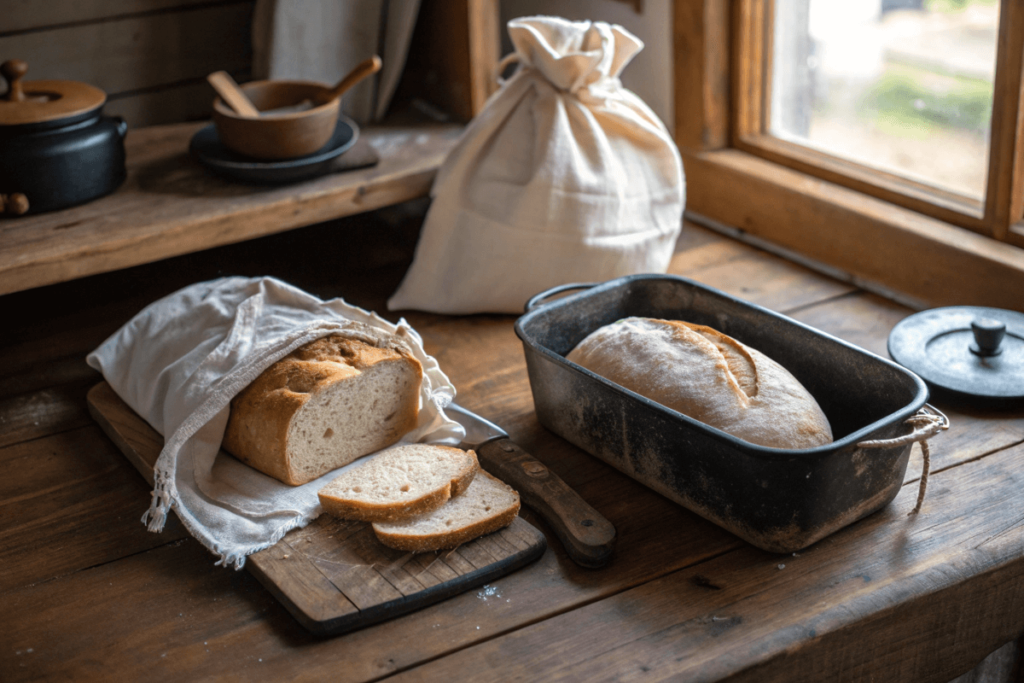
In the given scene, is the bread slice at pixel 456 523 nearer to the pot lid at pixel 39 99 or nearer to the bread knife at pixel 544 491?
the bread knife at pixel 544 491

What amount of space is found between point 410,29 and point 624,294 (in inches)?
→ 32.3

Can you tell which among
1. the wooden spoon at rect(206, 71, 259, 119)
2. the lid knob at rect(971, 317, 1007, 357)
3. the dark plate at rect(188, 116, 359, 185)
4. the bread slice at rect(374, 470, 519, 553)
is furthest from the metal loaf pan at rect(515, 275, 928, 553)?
the wooden spoon at rect(206, 71, 259, 119)

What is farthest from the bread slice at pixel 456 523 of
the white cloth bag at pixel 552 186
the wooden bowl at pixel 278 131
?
the wooden bowl at pixel 278 131

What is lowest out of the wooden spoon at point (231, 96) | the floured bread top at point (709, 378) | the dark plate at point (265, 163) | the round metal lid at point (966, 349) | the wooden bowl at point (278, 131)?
the round metal lid at point (966, 349)

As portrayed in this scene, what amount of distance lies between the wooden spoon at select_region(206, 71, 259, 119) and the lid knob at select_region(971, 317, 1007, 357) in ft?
3.58

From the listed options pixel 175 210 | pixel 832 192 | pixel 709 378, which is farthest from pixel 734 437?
pixel 175 210

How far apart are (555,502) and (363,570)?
213mm

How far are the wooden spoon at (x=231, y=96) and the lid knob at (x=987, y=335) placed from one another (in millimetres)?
1092

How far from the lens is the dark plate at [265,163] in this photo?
1496 millimetres

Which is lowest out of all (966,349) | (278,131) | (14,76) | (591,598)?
(591,598)

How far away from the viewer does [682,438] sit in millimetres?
945

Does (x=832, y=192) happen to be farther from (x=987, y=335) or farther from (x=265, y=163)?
(x=265, y=163)

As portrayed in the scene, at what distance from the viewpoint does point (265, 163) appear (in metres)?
1.51

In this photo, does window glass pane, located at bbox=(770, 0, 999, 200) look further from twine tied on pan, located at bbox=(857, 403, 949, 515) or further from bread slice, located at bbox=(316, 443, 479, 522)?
bread slice, located at bbox=(316, 443, 479, 522)
